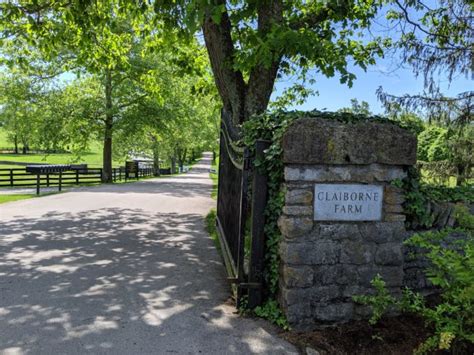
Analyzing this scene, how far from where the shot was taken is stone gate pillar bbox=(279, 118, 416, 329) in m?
3.36

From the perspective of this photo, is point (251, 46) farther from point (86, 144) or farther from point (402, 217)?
point (86, 144)

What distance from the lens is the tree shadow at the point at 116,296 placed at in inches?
123

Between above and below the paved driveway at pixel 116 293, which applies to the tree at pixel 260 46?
above

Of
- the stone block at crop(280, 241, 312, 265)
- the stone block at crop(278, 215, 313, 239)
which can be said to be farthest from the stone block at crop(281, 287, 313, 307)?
the stone block at crop(278, 215, 313, 239)

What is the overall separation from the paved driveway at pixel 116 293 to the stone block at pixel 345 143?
5.18ft

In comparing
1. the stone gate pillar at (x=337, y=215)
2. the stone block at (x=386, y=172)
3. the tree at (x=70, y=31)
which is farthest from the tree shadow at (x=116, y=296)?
the tree at (x=70, y=31)

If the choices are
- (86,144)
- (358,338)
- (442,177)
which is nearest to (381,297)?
(358,338)

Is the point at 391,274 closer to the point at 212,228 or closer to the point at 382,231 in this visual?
the point at 382,231

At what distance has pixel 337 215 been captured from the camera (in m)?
3.45

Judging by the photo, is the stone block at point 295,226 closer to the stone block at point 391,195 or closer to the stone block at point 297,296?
the stone block at point 297,296

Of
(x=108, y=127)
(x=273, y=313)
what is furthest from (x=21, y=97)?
(x=273, y=313)

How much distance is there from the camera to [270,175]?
3627 mm

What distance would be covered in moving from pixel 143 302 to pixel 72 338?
0.89m

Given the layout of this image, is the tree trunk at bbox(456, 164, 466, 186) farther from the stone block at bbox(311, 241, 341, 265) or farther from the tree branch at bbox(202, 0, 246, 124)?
the stone block at bbox(311, 241, 341, 265)
